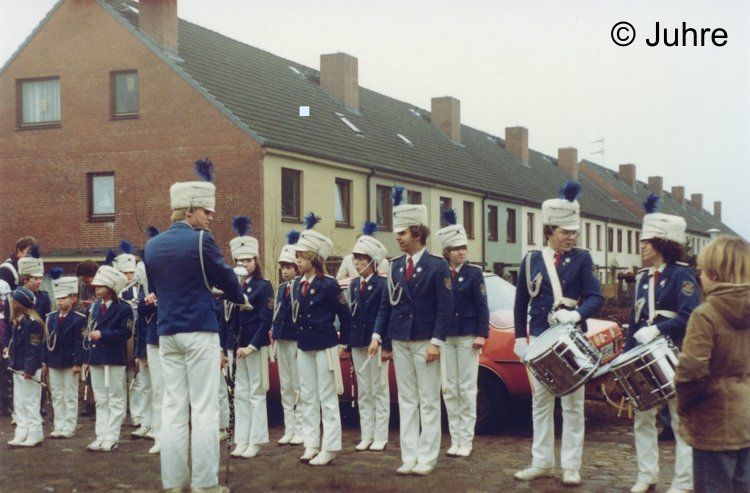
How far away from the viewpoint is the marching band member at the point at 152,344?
9180 millimetres

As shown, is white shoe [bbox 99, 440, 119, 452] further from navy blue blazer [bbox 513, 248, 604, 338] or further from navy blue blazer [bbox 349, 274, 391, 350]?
navy blue blazer [bbox 513, 248, 604, 338]

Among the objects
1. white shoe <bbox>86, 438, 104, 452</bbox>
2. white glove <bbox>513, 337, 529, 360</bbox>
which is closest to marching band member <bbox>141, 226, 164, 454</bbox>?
white shoe <bbox>86, 438, 104, 452</bbox>

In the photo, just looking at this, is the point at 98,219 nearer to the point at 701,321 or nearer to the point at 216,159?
the point at 216,159

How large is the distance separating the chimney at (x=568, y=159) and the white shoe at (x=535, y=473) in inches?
2251

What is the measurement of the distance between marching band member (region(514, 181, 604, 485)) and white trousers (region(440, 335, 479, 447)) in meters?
→ 1.56

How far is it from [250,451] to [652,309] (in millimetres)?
4178

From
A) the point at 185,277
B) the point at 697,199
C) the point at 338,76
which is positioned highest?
the point at 338,76

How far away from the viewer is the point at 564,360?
720 centimetres

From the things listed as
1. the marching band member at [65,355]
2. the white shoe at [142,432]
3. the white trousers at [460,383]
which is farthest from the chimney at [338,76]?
the white trousers at [460,383]

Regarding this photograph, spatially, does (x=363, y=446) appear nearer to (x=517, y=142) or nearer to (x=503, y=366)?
(x=503, y=366)

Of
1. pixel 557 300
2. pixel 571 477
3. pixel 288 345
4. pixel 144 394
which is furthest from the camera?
pixel 144 394

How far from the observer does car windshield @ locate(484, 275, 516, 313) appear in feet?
37.0

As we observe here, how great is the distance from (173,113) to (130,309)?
59.3 feet

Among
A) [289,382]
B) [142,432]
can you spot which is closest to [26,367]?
[142,432]
